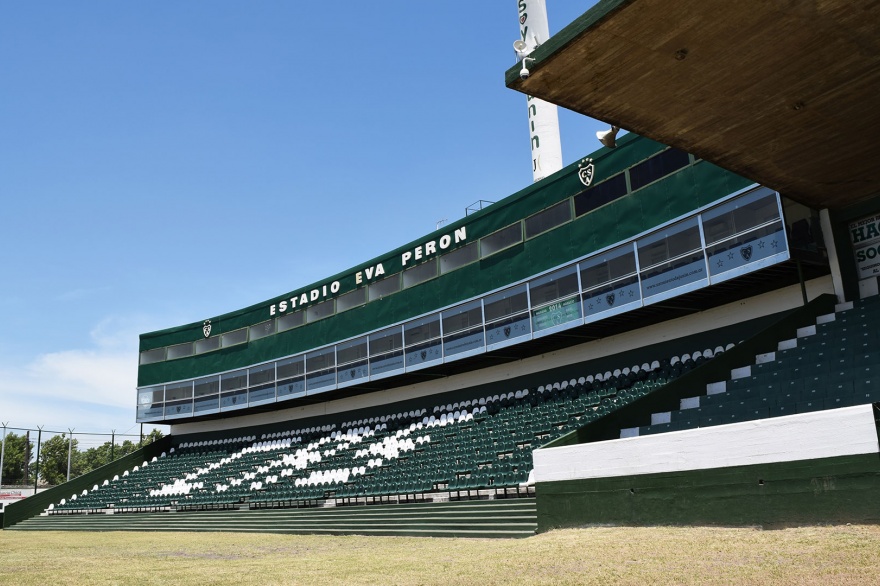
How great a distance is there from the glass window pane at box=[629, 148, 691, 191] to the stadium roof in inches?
206

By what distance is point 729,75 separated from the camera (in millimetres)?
10531

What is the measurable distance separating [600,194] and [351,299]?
13409 millimetres

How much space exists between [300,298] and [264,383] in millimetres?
4418

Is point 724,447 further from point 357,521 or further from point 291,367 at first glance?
point 291,367

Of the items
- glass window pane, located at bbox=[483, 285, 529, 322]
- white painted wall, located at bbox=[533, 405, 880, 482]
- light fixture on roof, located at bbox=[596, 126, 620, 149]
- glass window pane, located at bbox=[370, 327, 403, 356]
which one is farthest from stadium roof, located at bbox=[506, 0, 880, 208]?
glass window pane, located at bbox=[370, 327, 403, 356]

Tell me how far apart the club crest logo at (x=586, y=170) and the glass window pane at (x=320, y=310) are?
14168 millimetres

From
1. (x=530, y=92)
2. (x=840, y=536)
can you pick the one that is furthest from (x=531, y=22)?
(x=840, y=536)

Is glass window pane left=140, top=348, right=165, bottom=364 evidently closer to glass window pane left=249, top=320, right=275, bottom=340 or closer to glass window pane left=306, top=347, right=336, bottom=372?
glass window pane left=249, top=320, right=275, bottom=340

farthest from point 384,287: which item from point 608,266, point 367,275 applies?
point 608,266

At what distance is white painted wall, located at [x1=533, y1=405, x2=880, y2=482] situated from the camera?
9984 millimetres

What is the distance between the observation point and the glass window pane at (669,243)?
18391 millimetres

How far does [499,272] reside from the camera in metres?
24.5

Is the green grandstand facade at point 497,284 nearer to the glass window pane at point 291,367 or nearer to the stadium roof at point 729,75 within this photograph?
the glass window pane at point 291,367

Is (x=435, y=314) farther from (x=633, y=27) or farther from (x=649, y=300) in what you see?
(x=633, y=27)
